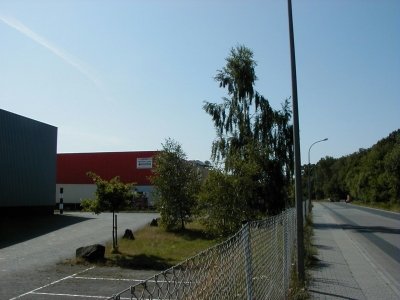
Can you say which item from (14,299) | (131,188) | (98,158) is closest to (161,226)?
(131,188)

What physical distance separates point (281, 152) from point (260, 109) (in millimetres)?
2896

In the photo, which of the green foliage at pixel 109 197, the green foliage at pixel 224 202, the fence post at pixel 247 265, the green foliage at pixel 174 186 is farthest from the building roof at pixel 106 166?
the fence post at pixel 247 265

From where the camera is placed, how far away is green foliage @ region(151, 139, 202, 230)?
1032 inches

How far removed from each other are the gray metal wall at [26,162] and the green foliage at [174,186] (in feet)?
28.4

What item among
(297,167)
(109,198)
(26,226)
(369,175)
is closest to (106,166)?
(26,226)

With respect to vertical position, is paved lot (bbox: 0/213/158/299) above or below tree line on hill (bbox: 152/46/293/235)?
below

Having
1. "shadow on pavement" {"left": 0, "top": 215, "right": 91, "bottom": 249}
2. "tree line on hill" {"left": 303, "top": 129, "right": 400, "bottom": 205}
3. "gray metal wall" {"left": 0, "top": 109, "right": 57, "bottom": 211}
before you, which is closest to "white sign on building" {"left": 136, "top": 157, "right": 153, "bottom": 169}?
"tree line on hill" {"left": 303, "top": 129, "right": 400, "bottom": 205}

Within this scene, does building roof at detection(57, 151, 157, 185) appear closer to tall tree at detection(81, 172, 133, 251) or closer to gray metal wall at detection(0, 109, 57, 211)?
gray metal wall at detection(0, 109, 57, 211)

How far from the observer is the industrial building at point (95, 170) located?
174ft

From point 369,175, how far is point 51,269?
88157 mm

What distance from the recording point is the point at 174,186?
26547 mm

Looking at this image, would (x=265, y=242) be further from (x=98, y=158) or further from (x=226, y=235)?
(x=98, y=158)

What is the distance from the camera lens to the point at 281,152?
30.3m

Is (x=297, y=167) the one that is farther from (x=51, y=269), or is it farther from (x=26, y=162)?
(x=26, y=162)
